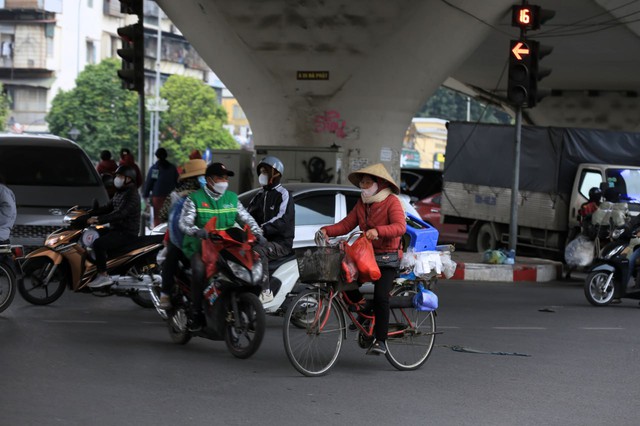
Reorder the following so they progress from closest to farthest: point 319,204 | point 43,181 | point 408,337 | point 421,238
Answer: point 408,337
point 421,238
point 319,204
point 43,181

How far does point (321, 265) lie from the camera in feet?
26.4

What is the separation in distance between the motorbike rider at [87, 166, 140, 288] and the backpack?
8.01 ft

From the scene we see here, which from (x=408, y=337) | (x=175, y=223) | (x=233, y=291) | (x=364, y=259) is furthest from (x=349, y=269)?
(x=175, y=223)

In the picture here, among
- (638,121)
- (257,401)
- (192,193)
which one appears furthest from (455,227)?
(257,401)

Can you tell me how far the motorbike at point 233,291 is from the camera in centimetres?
845

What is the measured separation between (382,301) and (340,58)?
43.7ft

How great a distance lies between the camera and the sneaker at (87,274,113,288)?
11.4 meters

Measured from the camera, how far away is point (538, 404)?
732 centimetres

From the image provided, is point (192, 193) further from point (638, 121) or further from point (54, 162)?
point (638, 121)

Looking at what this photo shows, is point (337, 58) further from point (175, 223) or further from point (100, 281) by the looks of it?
point (175, 223)

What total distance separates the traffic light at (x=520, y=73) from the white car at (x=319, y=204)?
5.28m

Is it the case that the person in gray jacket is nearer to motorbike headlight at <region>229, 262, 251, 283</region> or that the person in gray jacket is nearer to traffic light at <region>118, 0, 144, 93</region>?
motorbike headlight at <region>229, 262, 251, 283</region>

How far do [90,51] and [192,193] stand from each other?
9674 centimetres

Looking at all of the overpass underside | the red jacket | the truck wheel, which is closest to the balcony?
the overpass underside
